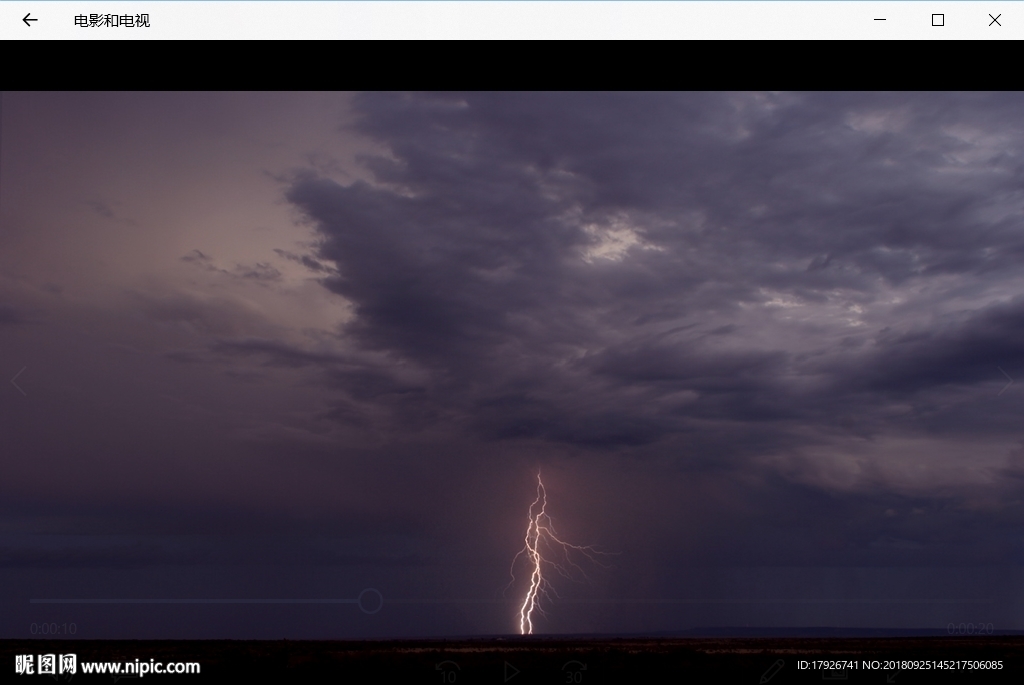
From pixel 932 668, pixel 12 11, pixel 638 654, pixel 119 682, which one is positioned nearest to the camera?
pixel 12 11

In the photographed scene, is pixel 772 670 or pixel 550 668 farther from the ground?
pixel 772 670

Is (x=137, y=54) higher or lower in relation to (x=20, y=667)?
higher

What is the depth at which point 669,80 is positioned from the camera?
31.3 ft

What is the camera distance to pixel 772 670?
13984 mm

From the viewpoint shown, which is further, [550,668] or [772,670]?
[550,668]

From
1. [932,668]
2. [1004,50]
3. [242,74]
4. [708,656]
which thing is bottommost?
[708,656]

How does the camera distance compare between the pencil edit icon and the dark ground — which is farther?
the pencil edit icon

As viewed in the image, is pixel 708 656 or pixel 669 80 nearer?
pixel 669 80

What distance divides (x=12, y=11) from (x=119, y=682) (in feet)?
35.5

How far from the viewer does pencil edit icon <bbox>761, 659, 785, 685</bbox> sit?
529 inches

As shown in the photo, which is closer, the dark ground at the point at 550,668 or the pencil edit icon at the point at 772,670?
the dark ground at the point at 550,668

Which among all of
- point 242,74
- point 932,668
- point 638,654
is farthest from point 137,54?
point 638,654

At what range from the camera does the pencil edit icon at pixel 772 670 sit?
13427 millimetres

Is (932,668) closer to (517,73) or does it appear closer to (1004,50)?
(1004,50)
